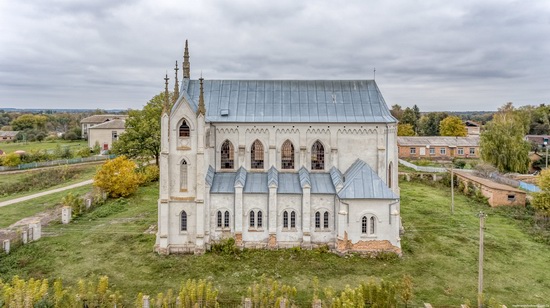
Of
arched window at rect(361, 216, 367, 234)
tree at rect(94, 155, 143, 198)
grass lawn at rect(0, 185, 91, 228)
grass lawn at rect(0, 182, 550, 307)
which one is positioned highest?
tree at rect(94, 155, 143, 198)

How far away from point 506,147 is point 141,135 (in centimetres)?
4649

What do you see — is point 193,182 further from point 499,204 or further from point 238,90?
point 499,204

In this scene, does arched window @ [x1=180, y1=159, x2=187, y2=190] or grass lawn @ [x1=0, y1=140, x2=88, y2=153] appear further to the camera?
grass lawn @ [x1=0, y1=140, x2=88, y2=153]

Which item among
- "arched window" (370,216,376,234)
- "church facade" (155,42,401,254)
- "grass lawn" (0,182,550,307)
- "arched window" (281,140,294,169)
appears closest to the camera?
"grass lawn" (0,182,550,307)

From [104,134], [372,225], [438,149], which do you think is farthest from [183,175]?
[104,134]

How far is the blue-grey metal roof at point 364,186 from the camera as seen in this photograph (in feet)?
78.1

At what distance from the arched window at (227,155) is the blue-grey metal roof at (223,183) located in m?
Result: 0.65

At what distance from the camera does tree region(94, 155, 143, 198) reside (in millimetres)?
36812

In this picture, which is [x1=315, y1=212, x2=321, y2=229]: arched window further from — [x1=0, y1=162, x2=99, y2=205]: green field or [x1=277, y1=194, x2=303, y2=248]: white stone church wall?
[x1=0, y1=162, x2=99, y2=205]: green field

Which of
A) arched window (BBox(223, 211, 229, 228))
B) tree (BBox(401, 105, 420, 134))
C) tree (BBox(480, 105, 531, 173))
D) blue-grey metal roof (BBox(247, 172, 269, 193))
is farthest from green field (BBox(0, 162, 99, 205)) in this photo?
tree (BBox(401, 105, 420, 134))

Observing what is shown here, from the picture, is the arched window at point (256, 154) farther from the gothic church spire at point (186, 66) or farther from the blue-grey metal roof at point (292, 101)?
the gothic church spire at point (186, 66)

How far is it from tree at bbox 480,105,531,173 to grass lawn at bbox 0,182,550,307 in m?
19.2

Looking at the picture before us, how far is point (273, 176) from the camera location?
25.7 meters

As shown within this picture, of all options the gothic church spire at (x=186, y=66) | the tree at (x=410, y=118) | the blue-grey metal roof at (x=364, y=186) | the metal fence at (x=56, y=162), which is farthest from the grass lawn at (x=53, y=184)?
the tree at (x=410, y=118)
